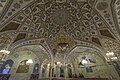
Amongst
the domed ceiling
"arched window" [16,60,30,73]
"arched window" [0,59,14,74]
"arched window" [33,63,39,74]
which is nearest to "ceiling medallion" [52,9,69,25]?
the domed ceiling

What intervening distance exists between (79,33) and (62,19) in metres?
2.44

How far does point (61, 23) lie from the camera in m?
10.4

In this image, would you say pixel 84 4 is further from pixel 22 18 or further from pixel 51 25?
pixel 22 18

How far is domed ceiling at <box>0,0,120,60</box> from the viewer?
307 inches

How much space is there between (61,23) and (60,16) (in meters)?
0.87

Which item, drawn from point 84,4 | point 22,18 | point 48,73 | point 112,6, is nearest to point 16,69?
point 48,73

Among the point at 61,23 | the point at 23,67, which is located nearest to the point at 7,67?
the point at 23,67

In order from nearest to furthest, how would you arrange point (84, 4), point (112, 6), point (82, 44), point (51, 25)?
point (112, 6) → point (84, 4) → point (51, 25) → point (82, 44)

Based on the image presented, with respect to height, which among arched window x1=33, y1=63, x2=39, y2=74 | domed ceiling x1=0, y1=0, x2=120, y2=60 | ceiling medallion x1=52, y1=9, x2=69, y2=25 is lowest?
arched window x1=33, y1=63, x2=39, y2=74

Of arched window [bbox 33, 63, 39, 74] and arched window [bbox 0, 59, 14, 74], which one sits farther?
arched window [bbox 33, 63, 39, 74]

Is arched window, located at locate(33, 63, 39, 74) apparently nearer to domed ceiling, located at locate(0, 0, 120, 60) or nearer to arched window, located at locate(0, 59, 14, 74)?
arched window, located at locate(0, 59, 14, 74)

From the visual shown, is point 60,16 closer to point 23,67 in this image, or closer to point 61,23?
point 61,23

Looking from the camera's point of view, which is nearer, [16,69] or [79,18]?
[79,18]

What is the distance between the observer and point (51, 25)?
1045 centimetres
